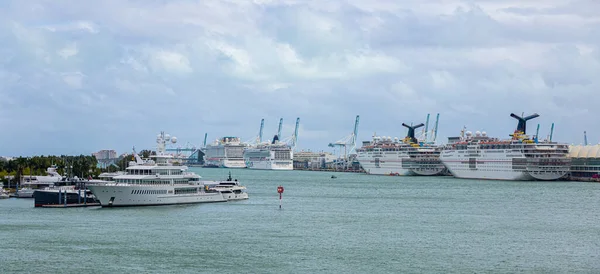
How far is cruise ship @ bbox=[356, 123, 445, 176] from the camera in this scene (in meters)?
142

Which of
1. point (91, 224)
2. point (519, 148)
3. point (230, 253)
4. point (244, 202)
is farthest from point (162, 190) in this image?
point (519, 148)

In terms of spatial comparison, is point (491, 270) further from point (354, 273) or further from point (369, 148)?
point (369, 148)

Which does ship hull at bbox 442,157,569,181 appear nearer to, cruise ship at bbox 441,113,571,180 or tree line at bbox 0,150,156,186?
cruise ship at bbox 441,113,571,180

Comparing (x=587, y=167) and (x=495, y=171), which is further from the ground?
(x=587, y=167)

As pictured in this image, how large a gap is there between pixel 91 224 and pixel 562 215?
1234 inches

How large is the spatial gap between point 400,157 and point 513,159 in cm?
3769

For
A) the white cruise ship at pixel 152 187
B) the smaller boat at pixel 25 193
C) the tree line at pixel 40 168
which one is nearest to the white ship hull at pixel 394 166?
the tree line at pixel 40 168

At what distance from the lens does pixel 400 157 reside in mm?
146375

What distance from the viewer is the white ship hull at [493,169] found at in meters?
109

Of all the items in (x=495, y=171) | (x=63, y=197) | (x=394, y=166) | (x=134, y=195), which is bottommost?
(x=63, y=197)

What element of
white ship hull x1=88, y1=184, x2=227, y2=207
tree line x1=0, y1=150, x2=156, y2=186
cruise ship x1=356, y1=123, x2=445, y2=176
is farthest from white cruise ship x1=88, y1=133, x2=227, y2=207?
cruise ship x1=356, y1=123, x2=445, y2=176

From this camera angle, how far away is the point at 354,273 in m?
32.8

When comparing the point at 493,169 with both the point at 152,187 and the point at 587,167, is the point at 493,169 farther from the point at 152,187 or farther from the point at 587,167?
the point at 152,187

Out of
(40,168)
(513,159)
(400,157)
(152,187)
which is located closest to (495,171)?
(513,159)
